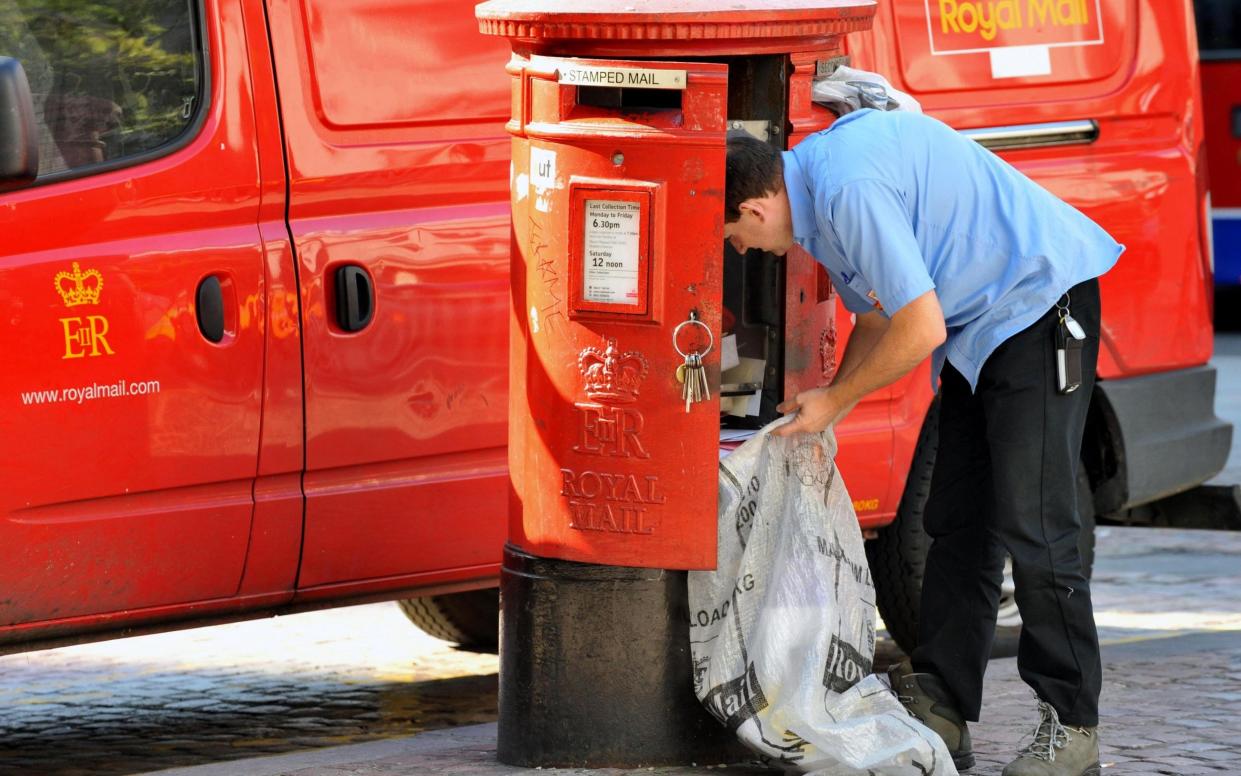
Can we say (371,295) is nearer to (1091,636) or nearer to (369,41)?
(369,41)

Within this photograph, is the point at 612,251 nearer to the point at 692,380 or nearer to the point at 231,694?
the point at 692,380

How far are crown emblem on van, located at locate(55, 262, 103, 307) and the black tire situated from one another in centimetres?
242

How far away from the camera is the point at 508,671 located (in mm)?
4258

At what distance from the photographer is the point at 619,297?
3.96 metres

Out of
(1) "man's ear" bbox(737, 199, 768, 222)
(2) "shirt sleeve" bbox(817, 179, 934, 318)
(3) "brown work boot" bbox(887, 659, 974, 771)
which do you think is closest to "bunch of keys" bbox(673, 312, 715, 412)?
(1) "man's ear" bbox(737, 199, 768, 222)

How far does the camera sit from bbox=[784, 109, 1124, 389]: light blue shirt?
3777 mm

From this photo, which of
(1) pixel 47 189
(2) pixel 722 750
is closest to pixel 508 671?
(2) pixel 722 750

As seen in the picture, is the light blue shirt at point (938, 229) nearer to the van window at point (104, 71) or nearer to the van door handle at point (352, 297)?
the van door handle at point (352, 297)

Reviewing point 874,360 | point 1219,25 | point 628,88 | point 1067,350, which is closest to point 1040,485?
point 1067,350

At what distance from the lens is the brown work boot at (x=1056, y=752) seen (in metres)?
4.16

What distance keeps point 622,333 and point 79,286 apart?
1.24 metres

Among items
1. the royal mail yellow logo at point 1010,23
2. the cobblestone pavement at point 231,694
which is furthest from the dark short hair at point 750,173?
the cobblestone pavement at point 231,694

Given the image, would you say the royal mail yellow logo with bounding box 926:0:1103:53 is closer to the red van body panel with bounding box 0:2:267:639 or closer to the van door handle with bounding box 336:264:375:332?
the van door handle with bounding box 336:264:375:332

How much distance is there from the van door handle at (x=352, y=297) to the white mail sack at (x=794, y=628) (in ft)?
3.46
